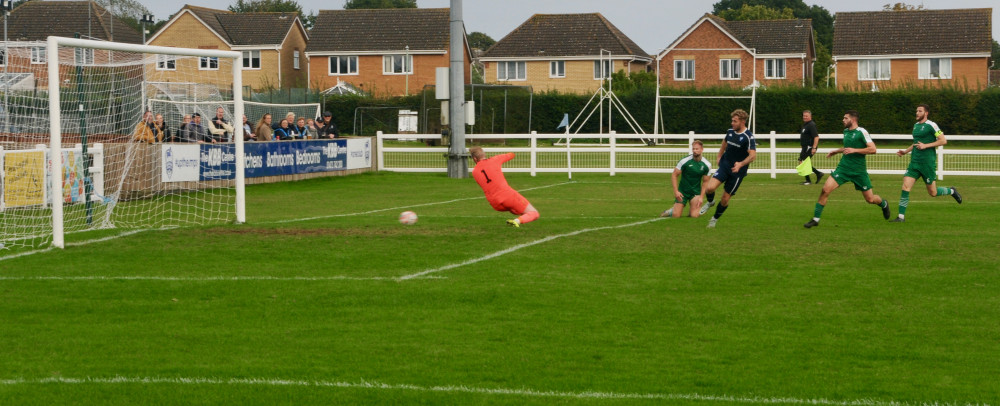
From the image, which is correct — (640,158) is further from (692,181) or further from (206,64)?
(206,64)

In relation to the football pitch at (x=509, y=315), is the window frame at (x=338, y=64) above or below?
above

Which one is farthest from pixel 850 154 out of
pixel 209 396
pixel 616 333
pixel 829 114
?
pixel 829 114

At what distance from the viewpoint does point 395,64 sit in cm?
7769

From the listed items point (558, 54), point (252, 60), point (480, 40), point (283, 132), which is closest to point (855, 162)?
point (283, 132)

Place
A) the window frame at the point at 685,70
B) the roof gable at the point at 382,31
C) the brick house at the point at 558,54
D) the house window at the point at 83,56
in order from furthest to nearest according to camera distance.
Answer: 1. the roof gable at the point at 382,31
2. the brick house at the point at 558,54
3. the window frame at the point at 685,70
4. the house window at the point at 83,56

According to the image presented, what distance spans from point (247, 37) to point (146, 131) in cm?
6225

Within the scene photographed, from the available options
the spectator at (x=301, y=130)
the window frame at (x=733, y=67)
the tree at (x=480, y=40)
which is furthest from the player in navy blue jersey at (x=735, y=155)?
the tree at (x=480, y=40)

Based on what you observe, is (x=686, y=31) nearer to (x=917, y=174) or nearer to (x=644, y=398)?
(x=917, y=174)

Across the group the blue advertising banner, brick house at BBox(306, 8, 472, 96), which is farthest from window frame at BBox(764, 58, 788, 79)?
the blue advertising banner

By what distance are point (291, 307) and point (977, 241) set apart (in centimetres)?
888

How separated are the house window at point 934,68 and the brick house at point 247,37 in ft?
142

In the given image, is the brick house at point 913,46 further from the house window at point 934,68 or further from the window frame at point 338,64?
the window frame at point 338,64

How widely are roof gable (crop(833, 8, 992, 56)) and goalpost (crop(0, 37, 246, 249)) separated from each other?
57.1 m

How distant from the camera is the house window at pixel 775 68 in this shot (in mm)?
75750
